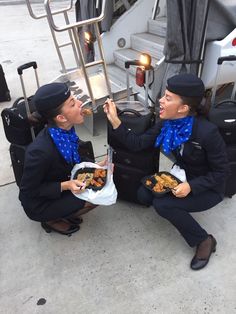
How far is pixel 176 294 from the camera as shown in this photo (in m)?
1.88

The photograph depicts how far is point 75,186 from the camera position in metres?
1.95

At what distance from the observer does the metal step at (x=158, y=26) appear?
3.82m

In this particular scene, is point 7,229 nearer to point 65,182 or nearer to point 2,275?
point 2,275

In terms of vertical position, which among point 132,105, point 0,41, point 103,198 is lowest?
point 0,41

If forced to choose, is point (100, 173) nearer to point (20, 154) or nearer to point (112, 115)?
point (112, 115)

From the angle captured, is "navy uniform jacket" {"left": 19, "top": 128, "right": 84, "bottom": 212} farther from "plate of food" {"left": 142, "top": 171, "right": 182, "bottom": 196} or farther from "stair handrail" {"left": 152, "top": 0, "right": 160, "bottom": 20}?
"stair handrail" {"left": 152, "top": 0, "right": 160, "bottom": 20}

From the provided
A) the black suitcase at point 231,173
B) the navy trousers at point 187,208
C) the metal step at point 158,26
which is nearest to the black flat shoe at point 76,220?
the navy trousers at point 187,208

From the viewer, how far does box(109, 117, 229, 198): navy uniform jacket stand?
1872 millimetres

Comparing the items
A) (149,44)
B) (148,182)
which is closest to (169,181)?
(148,182)

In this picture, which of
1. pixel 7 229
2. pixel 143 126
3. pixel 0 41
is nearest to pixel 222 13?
pixel 143 126

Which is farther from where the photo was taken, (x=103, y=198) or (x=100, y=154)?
(x=100, y=154)

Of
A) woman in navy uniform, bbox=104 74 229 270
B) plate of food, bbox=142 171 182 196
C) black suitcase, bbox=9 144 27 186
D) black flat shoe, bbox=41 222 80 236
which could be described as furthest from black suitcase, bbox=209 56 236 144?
black suitcase, bbox=9 144 27 186

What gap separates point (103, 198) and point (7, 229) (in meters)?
0.93

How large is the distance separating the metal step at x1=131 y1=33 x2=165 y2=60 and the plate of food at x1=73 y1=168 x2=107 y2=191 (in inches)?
79.9
